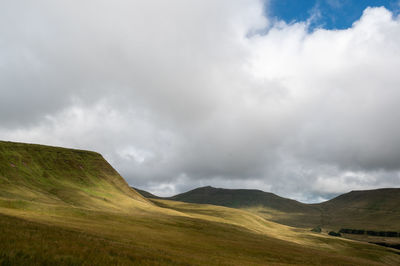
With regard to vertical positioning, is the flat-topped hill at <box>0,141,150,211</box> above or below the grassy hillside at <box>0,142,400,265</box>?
above

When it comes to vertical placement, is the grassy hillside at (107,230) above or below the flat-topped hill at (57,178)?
below

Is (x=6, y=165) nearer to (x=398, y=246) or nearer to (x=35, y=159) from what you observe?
(x=35, y=159)

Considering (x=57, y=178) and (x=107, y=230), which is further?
(x=57, y=178)

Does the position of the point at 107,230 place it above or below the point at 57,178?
below

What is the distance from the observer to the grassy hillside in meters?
17.4

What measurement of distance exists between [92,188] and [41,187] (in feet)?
103

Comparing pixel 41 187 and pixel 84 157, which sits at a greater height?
pixel 84 157

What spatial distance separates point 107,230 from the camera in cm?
4303

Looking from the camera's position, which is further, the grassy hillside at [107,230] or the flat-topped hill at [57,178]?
the flat-topped hill at [57,178]

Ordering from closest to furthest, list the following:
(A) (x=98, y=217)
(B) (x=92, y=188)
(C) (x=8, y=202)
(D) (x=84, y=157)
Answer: (C) (x=8, y=202), (A) (x=98, y=217), (B) (x=92, y=188), (D) (x=84, y=157)

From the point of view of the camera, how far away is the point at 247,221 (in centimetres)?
17012

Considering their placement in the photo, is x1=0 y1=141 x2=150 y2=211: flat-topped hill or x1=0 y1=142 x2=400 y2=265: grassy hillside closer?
x1=0 y1=142 x2=400 y2=265: grassy hillside

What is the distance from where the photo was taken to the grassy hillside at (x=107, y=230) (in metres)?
17.4

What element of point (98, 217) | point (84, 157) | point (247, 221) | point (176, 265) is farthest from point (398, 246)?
point (84, 157)
